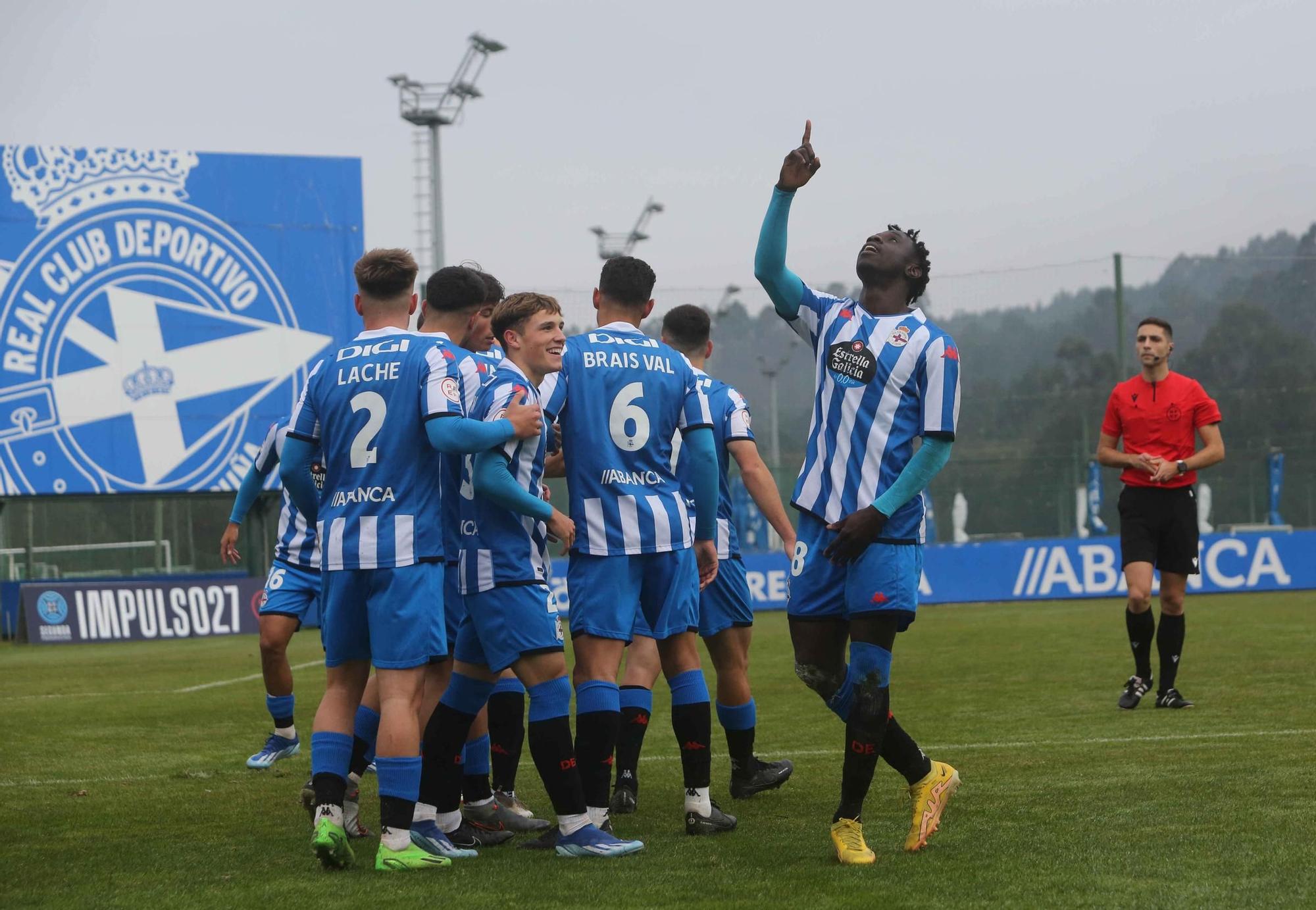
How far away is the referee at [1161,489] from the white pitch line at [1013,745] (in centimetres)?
146

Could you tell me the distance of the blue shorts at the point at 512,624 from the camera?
5.12 metres

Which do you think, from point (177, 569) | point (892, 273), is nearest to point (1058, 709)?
point (892, 273)

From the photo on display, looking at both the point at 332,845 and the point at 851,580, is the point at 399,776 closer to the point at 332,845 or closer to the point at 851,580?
the point at 332,845

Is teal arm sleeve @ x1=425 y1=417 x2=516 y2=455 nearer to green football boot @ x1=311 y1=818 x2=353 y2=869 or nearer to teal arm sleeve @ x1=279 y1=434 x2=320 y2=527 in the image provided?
teal arm sleeve @ x1=279 y1=434 x2=320 y2=527

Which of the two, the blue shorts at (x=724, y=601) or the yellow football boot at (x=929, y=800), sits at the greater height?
the blue shorts at (x=724, y=601)

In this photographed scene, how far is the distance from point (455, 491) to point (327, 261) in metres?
19.8

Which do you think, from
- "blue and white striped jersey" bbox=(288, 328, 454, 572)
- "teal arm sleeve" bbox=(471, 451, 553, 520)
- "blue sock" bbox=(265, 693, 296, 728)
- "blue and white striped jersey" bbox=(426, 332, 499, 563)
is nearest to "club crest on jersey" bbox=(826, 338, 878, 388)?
"teal arm sleeve" bbox=(471, 451, 553, 520)

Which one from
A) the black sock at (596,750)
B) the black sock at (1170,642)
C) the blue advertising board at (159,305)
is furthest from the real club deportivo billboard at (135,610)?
the black sock at (596,750)

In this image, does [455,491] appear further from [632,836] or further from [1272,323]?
[1272,323]

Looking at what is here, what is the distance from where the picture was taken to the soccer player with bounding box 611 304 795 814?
19.9 ft

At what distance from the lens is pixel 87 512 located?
85.3ft

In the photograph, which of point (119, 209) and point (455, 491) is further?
point (119, 209)

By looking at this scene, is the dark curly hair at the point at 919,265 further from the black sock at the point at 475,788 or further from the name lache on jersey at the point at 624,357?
the black sock at the point at 475,788

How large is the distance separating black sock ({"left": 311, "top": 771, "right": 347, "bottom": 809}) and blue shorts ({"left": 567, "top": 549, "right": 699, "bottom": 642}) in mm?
956
